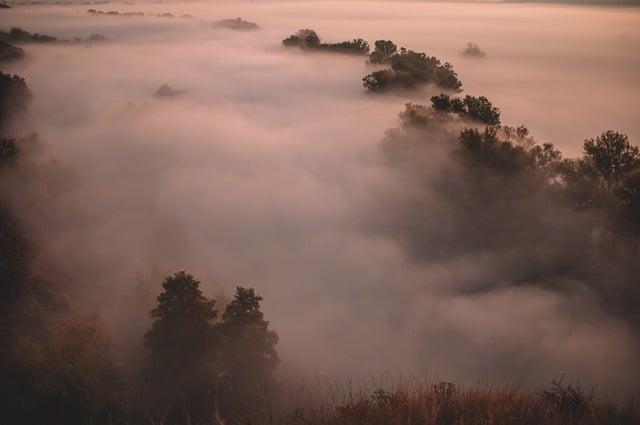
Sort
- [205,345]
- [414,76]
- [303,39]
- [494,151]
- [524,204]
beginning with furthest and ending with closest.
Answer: [303,39] < [414,76] < [524,204] < [494,151] < [205,345]

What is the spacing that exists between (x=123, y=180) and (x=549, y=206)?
277 feet

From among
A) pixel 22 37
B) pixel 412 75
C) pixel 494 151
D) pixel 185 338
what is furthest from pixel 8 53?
pixel 494 151

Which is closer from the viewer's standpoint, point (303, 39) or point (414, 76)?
point (414, 76)

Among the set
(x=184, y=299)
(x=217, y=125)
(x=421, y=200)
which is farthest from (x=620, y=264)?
(x=217, y=125)

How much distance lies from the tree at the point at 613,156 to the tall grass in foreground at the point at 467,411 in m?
27.3

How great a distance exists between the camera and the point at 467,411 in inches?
234

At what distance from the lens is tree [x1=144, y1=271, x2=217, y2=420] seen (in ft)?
78.1

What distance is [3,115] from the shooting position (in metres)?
57.3

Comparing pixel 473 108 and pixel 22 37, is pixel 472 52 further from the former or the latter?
pixel 22 37

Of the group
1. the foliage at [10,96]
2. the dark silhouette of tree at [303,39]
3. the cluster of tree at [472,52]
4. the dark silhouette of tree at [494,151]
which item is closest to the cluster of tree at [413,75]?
the dark silhouette of tree at [494,151]

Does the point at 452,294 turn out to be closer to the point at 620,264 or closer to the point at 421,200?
the point at 421,200

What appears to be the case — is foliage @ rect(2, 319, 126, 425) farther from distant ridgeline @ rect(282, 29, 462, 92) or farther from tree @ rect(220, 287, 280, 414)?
distant ridgeline @ rect(282, 29, 462, 92)

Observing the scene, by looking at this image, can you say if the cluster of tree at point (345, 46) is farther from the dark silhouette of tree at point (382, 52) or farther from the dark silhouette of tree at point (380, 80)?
the dark silhouette of tree at point (380, 80)

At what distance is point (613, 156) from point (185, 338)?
31.5 m
